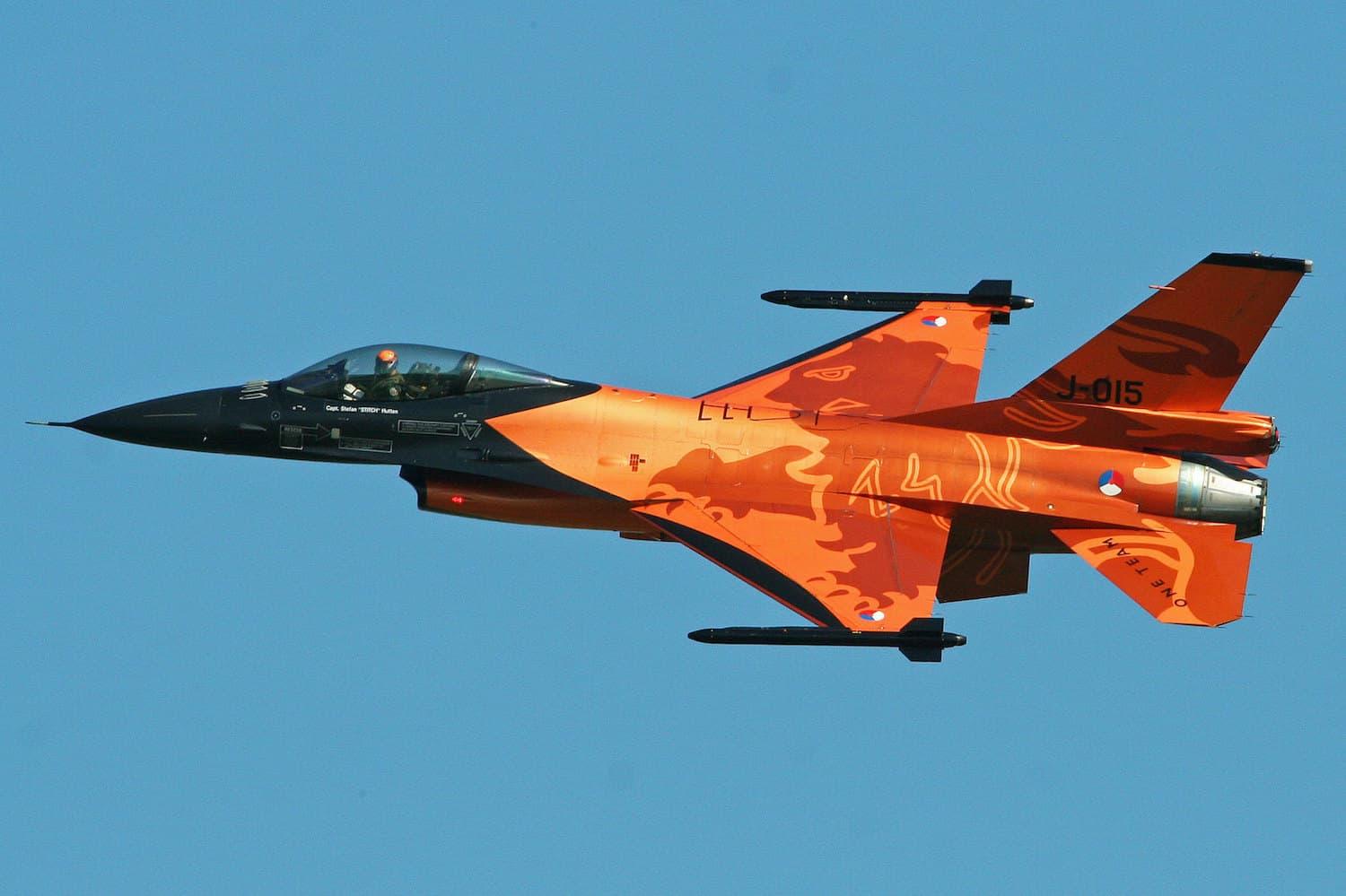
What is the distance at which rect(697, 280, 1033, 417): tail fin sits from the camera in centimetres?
3123

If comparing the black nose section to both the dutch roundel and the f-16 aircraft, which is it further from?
the dutch roundel

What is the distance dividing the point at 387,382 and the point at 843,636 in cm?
665

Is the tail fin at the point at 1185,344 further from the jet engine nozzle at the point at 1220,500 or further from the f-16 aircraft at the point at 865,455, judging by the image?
the jet engine nozzle at the point at 1220,500

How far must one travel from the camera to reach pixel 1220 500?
29.9 m

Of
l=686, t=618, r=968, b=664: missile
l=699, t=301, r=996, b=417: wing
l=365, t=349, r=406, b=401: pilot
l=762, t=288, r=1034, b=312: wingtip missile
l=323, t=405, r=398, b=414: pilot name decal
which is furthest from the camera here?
l=762, t=288, r=1034, b=312: wingtip missile

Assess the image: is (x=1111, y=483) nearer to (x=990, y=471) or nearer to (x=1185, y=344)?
(x=990, y=471)

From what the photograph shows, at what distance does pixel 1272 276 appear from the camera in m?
29.5

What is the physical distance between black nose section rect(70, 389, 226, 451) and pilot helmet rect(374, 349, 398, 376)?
6.53 feet

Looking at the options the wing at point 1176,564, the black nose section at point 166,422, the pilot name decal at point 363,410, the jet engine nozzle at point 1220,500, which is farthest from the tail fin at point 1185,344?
the black nose section at point 166,422

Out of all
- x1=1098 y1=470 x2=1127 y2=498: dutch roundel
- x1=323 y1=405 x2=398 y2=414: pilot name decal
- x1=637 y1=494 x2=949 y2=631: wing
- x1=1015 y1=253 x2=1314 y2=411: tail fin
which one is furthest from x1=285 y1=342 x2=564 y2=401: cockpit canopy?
x1=1098 y1=470 x2=1127 y2=498: dutch roundel

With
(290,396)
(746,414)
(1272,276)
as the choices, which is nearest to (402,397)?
(290,396)

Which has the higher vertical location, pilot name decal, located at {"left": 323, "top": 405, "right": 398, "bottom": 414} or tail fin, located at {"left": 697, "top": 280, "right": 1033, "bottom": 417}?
tail fin, located at {"left": 697, "top": 280, "right": 1033, "bottom": 417}

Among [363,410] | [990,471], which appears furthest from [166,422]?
[990,471]

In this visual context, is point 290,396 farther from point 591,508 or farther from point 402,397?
point 591,508
